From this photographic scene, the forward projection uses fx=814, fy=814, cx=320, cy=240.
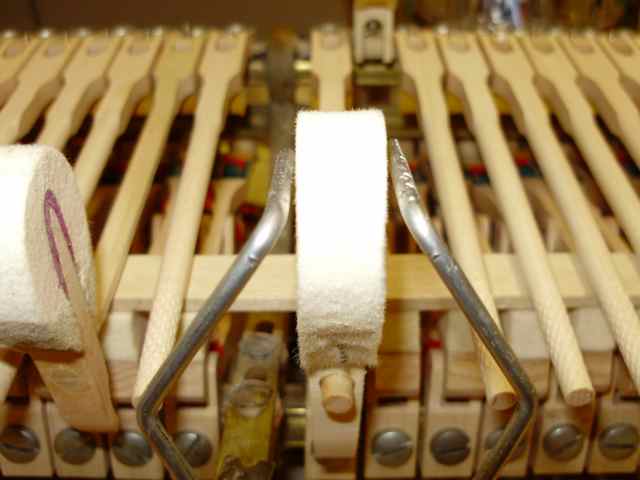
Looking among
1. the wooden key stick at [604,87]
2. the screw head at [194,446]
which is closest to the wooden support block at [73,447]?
the screw head at [194,446]

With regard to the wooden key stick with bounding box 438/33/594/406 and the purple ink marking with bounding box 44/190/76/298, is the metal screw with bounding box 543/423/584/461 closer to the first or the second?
the wooden key stick with bounding box 438/33/594/406

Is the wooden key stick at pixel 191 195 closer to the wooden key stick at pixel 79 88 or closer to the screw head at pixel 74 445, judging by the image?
the wooden key stick at pixel 79 88

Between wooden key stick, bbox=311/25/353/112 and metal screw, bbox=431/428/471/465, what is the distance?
1.36 ft

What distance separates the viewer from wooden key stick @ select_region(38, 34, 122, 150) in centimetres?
100

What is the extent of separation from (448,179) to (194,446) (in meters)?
0.41

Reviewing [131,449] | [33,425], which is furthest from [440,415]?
[33,425]

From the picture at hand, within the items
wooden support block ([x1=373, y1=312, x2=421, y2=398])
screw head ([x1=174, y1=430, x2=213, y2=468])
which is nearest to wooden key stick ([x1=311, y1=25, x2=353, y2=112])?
wooden support block ([x1=373, y1=312, x2=421, y2=398])

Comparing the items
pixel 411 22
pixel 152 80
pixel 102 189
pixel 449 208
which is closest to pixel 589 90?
pixel 449 208

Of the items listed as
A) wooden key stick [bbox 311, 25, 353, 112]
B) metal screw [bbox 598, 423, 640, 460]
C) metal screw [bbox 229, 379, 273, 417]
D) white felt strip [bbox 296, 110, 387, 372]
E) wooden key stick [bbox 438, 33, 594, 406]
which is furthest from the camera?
wooden key stick [bbox 311, 25, 353, 112]

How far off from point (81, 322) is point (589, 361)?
1.68 feet

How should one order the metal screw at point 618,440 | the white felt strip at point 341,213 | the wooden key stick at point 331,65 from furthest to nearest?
1. the wooden key stick at point 331,65
2. the metal screw at point 618,440
3. the white felt strip at point 341,213

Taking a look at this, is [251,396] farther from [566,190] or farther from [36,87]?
[36,87]

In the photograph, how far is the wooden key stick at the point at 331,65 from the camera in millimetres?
1068

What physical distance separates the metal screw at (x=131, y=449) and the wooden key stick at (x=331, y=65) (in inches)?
17.8
